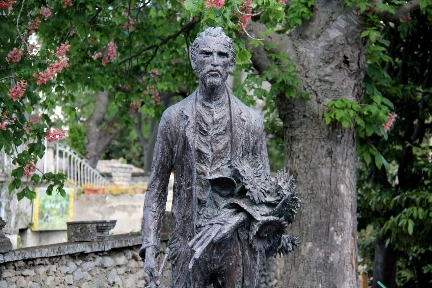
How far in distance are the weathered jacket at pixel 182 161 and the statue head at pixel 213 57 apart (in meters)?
0.20

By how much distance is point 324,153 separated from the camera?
10883mm

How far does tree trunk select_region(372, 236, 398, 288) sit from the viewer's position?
15.5 meters

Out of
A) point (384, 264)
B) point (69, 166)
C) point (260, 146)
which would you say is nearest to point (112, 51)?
point (384, 264)

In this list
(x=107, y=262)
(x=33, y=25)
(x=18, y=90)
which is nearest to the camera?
(x=18, y=90)

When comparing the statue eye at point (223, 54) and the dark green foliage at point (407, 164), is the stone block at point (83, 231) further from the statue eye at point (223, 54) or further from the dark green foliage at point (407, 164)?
the statue eye at point (223, 54)

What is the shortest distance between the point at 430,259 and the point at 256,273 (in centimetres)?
1190

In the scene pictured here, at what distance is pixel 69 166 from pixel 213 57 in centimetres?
1799

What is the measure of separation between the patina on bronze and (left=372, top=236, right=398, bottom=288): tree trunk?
1029 centimetres

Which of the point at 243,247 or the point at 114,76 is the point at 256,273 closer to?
the point at 243,247

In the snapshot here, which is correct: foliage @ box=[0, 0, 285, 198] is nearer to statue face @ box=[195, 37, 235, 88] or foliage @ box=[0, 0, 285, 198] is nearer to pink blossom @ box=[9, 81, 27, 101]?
pink blossom @ box=[9, 81, 27, 101]

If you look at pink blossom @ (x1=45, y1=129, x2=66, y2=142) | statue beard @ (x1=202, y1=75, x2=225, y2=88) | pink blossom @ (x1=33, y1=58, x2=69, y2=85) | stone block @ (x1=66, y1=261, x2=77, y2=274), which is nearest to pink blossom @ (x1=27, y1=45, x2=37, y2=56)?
pink blossom @ (x1=33, y1=58, x2=69, y2=85)

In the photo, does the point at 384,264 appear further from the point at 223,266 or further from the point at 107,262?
the point at 223,266

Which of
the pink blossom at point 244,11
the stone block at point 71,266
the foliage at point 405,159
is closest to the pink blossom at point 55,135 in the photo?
the stone block at point 71,266

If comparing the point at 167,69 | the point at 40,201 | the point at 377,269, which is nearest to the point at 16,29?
the point at 167,69
